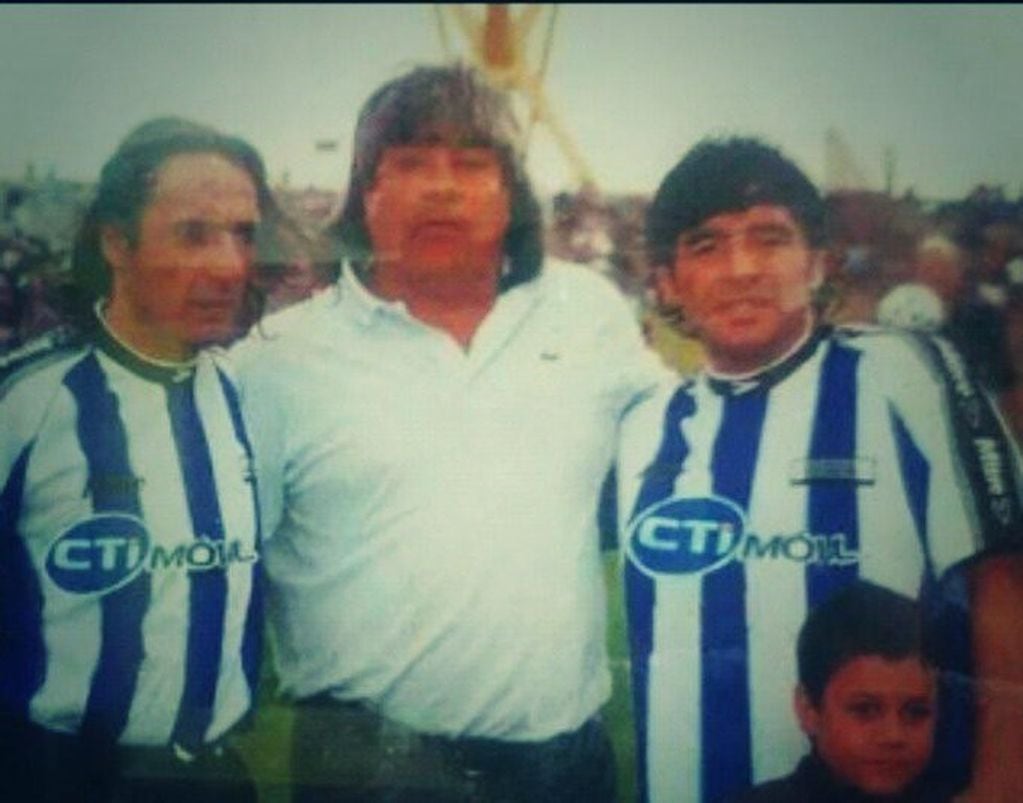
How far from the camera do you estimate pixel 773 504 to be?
6.02ft

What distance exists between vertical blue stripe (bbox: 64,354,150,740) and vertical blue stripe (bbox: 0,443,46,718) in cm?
10

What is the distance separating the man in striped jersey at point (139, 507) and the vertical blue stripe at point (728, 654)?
0.75 meters

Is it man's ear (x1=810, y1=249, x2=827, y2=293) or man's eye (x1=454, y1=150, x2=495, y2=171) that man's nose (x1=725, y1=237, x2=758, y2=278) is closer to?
man's ear (x1=810, y1=249, x2=827, y2=293)

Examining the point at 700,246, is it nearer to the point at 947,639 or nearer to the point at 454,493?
the point at 454,493

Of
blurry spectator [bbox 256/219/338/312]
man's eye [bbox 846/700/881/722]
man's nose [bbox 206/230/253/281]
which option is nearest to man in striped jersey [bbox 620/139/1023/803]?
man's eye [bbox 846/700/881/722]

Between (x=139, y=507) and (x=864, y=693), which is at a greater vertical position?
(x=139, y=507)

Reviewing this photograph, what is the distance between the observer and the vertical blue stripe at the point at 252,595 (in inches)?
73.7

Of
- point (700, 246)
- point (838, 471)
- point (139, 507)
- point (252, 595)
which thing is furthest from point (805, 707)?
point (139, 507)

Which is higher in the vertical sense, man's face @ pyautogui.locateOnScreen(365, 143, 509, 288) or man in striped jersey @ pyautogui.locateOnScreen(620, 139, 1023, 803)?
man's face @ pyautogui.locateOnScreen(365, 143, 509, 288)

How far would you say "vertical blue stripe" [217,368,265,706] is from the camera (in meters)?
1.87

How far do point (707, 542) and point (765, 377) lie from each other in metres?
0.29

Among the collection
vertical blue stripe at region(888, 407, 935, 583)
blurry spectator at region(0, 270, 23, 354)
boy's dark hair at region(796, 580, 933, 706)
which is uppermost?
blurry spectator at region(0, 270, 23, 354)

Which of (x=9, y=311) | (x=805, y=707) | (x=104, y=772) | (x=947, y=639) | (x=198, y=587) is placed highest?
(x=9, y=311)

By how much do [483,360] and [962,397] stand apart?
790 mm
